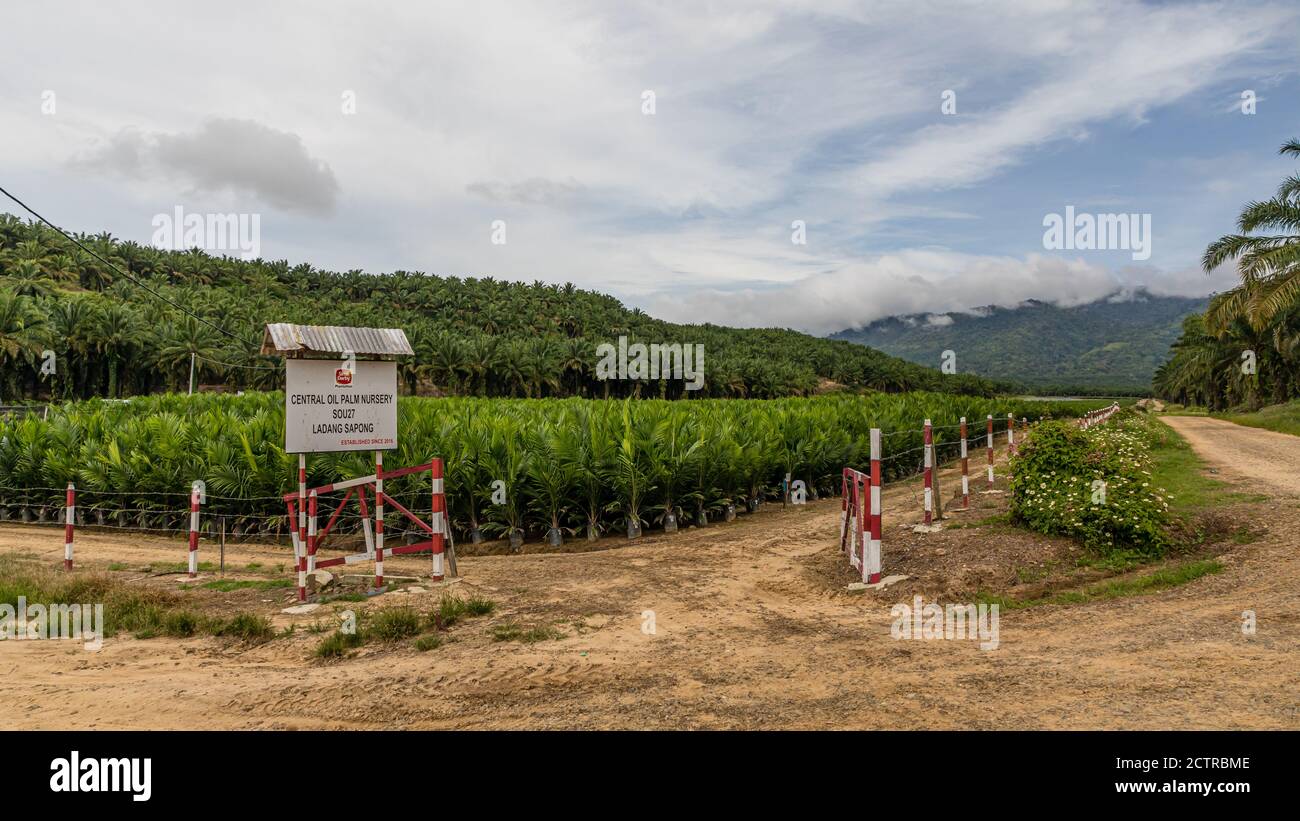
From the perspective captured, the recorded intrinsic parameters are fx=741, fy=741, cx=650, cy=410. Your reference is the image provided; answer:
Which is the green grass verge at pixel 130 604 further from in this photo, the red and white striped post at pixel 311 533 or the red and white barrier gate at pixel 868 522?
the red and white barrier gate at pixel 868 522

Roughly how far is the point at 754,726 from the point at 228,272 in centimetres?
11647

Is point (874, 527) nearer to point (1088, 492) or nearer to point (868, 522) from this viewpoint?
point (868, 522)

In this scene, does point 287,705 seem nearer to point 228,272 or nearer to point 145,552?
point 145,552

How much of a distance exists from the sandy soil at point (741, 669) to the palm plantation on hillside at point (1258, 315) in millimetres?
20276

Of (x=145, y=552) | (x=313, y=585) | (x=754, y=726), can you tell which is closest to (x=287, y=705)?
(x=754, y=726)

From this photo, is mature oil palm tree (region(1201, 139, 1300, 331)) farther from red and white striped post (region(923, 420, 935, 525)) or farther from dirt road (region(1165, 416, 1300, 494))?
red and white striped post (region(923, 420, 935, 525))

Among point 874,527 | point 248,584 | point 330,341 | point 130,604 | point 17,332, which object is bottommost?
point 248,584

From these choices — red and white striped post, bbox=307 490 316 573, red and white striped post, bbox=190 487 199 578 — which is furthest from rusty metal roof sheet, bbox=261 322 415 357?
red and white striped post, bbox=190 487 199 578

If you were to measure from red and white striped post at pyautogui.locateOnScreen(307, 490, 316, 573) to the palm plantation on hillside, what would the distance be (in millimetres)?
26270

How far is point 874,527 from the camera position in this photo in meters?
8.43

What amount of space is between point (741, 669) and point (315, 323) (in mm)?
82319

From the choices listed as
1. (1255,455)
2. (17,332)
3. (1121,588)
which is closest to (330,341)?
(1121,588)

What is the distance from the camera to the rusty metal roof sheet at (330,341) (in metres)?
9.05

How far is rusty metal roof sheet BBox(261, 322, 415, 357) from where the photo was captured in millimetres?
9047
